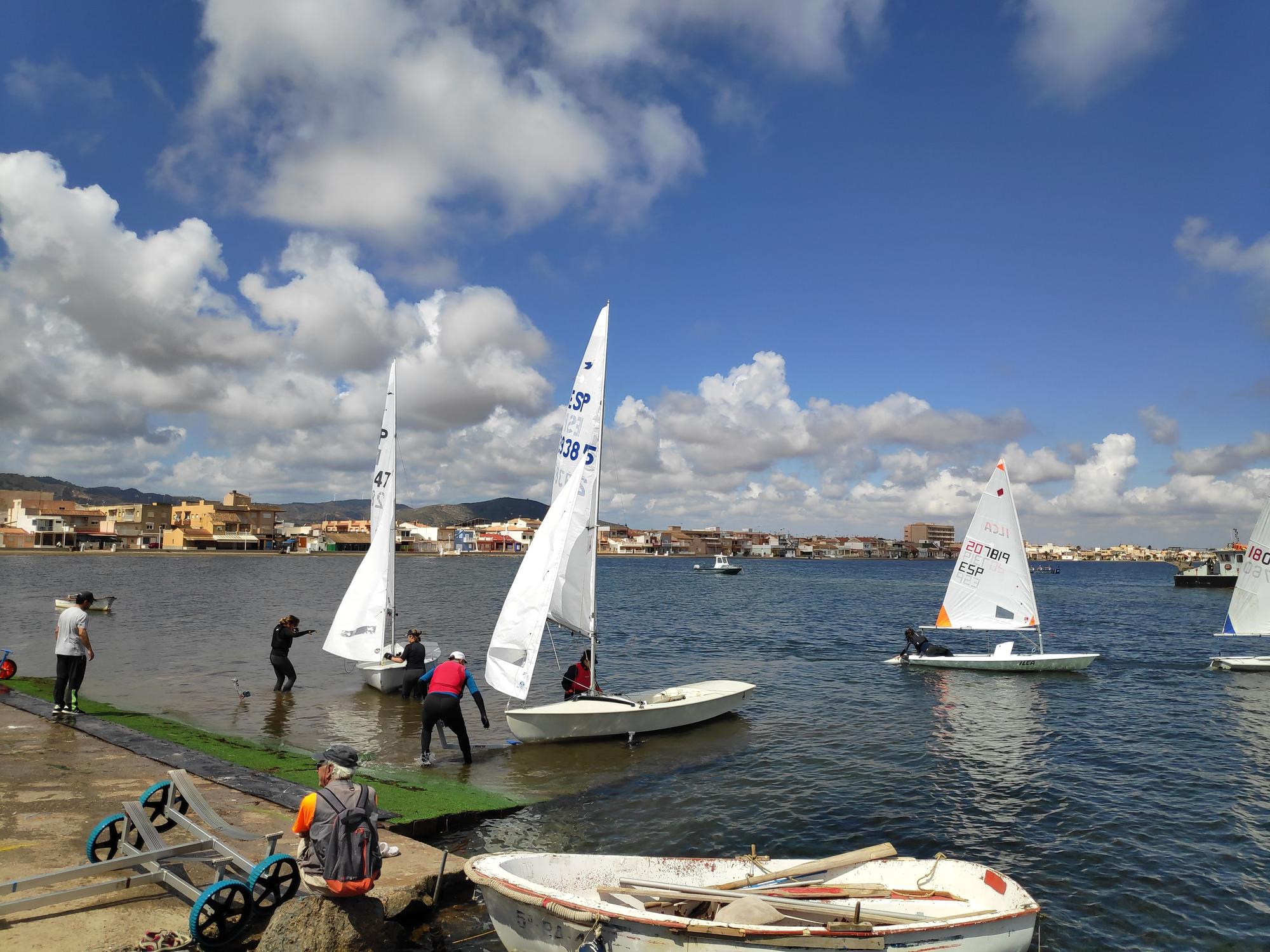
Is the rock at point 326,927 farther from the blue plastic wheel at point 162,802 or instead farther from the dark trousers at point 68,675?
the dark trousers at point 68,675

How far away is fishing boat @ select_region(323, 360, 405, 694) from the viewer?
2131 cm

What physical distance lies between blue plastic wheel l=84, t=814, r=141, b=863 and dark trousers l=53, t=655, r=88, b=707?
8.02 metres

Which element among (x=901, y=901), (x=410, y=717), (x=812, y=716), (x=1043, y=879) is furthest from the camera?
(x=812, y=716)

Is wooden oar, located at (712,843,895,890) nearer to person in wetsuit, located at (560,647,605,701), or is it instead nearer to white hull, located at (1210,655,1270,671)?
person in wetsuit, located at (560,647,605,701)

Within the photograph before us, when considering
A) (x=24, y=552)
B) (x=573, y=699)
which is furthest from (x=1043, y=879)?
(x=24, y=552)

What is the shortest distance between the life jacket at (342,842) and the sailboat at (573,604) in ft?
31.7

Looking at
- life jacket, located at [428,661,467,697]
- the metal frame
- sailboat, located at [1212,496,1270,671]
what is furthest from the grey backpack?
sailboat, located at [1212,496,1270,671]

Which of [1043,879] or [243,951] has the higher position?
[243,951]

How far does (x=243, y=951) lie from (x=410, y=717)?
12.5 m

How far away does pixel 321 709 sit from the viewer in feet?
63.4

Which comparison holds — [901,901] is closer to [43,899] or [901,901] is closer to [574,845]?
[574,845]

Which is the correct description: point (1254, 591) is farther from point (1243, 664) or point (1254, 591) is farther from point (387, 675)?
point (387, 675)

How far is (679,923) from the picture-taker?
6.51 metres

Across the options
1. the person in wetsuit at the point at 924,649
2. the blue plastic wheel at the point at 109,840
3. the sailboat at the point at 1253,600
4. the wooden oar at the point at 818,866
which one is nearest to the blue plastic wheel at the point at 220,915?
the blue plastic wheel at the point at 109,840
